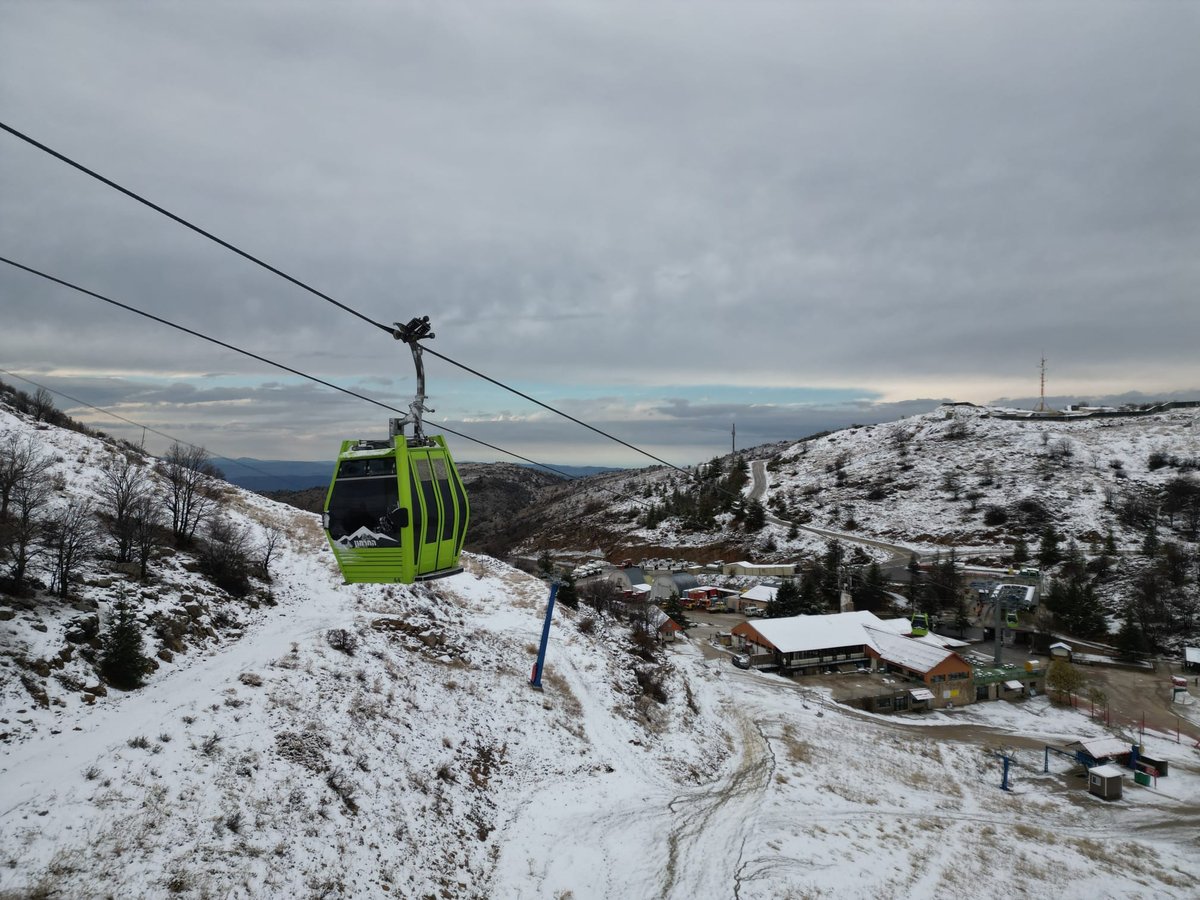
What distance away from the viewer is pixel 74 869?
38.0 feet

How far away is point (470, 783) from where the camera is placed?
2056 cm

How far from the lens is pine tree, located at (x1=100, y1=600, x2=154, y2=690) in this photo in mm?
18141

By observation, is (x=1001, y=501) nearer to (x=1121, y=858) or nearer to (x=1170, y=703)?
(x=1170, y=703)

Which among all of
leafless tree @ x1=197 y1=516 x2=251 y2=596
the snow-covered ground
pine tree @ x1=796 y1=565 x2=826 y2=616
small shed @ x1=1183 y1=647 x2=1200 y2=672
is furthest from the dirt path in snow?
small shed @ x1=1183 y1=647 x2=1200 y2=672

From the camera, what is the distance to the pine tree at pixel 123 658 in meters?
18.1

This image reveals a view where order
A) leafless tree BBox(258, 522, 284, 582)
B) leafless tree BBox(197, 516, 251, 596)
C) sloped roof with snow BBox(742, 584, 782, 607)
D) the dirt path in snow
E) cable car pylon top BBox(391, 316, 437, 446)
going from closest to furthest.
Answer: cable car pylon top BBox(391, 316, 437, 446) → the dirt path in snow → leafless tree BBox(197, 516, 251, 596) → leafless tree BBox(258, 522, 284, 582) → sloped roof with snow BBox(742, 584, 782, 607)

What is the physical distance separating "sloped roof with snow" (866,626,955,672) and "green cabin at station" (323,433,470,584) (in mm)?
42382

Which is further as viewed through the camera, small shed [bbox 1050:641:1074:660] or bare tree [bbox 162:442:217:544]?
small shed [bbox 1050:641:1074:660]

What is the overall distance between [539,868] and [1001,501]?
111 meters

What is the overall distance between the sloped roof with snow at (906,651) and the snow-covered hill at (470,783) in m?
7.02

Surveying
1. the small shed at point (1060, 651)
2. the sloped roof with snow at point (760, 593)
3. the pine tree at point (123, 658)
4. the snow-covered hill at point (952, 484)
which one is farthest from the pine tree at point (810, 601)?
the pine tree at point (123, 658)

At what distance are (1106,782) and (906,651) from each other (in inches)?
718

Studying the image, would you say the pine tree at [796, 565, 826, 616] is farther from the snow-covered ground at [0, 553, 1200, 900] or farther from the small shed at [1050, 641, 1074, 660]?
the snow-covered ground at [0, 553, 1200, 900]

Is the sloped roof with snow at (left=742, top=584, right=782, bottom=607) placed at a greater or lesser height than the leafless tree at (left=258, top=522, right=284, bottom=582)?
lesser
